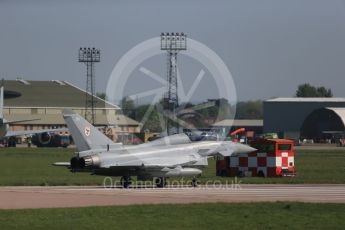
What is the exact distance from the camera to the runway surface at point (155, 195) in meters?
25.8

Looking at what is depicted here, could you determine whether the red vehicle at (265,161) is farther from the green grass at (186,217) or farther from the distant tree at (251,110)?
the distant tree at (251,110)

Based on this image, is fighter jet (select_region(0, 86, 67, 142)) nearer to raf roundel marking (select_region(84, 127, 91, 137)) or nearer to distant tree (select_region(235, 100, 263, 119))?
raf roundel marking (select_region(84, 127, 91, 137))

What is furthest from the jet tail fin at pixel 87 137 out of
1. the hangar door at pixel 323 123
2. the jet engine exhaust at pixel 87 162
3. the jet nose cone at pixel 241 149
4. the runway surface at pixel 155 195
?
the hangar door at pixel 323 123

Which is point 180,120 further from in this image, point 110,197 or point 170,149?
point 110,197

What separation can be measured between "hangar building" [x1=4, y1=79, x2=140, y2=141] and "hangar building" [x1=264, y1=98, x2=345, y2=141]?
92.6ft

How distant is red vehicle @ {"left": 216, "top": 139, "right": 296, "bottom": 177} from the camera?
41.1 meters

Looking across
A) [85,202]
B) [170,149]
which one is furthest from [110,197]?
[170,149]

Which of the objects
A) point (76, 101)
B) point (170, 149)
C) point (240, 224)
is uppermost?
point (76, 101)

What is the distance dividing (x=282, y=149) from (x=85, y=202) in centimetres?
1755

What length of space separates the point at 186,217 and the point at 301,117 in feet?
435

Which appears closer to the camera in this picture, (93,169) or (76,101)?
(93,169)

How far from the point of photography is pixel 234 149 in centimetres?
3700

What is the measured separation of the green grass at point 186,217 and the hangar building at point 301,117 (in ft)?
394

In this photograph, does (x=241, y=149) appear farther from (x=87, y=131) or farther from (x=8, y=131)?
(x=8, y=131)
